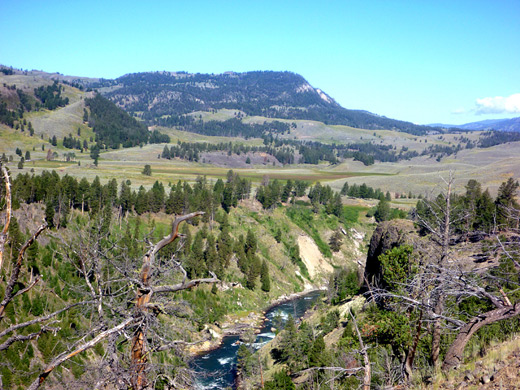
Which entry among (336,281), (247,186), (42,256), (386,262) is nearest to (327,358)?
(386,262)

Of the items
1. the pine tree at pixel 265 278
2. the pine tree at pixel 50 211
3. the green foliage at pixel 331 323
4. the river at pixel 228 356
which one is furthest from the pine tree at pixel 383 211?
the pine tree at pixel 50 211

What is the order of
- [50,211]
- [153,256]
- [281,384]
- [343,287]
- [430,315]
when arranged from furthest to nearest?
[343,287] < [50,211] < [281,384] < [430,315] < [153,256]

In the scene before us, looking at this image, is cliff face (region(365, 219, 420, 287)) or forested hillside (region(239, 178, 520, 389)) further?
cliff face (region(365, 219, 420, 287))

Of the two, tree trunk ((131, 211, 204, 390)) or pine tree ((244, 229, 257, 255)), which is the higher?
tree trunk ((131, 211, 204, 390))

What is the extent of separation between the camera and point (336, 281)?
99562 millimetres

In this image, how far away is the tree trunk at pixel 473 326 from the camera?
10.9 metres

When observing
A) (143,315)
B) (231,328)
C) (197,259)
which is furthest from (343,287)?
(143,315)

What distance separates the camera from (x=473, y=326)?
1156 centimetres

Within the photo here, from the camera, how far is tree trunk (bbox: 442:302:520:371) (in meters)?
10.9

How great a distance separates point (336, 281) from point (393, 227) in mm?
46432

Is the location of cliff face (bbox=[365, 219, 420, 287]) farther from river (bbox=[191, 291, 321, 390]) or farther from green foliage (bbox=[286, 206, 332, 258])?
green foliage (bbox=[286, 206, 332, 258])

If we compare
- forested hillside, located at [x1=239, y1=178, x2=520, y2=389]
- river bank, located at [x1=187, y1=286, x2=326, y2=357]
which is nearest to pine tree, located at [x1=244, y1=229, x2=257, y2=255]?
river bank, located at [x1=187, y1=286, x2=326, y2=357]

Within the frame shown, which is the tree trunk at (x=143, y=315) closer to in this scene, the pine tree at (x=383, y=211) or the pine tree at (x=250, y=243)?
the pine tree at (x=250, y=243)

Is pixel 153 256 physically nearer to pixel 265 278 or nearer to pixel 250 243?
pixel 265 278
